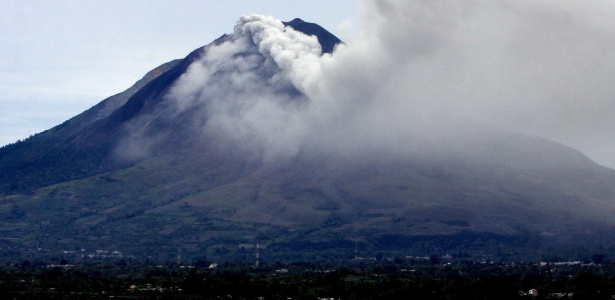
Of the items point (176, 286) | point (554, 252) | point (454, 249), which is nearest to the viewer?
point (176, 286)

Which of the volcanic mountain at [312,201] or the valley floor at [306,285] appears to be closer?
the valley floor at [306,285]

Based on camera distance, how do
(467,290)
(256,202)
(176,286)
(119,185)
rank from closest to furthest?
(467,290), (176,286), (256,202), (119,185)

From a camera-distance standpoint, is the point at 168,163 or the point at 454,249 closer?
the point at 454,249

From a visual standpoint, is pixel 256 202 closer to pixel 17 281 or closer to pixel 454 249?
pixel 454 249

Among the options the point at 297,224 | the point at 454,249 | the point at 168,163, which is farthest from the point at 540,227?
the point at 168,163

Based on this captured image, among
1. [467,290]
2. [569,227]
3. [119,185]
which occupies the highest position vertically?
[119,185]

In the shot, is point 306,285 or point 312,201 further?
point 312,201

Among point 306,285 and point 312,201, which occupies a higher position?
point 312,201

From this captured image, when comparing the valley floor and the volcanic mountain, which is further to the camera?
the volcanic mountain

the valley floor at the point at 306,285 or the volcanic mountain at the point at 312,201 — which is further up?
the volcanic mountain at the point at 312,201

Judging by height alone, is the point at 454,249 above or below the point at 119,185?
below

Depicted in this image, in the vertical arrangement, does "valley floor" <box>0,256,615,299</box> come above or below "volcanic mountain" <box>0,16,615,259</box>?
below
